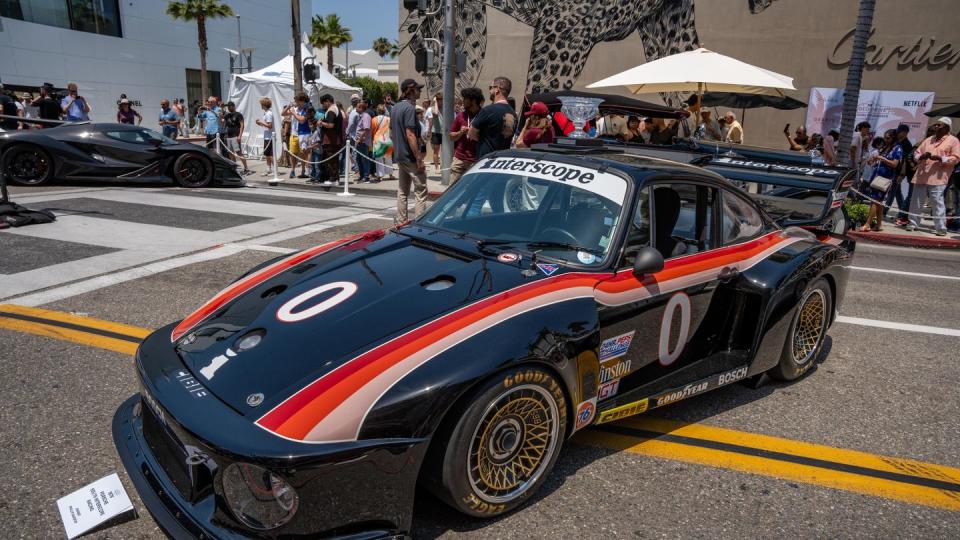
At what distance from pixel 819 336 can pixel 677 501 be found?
220cm

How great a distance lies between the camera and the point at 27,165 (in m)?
11.3

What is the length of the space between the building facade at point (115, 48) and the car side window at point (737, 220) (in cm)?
3482

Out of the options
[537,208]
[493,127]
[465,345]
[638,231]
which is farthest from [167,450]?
[493,127]

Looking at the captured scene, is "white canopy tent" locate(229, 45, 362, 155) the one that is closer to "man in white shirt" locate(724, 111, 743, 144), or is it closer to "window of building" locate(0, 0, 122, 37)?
"man in white shirt" locate(724, 111, 743, 144)

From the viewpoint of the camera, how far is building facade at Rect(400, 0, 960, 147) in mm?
17031

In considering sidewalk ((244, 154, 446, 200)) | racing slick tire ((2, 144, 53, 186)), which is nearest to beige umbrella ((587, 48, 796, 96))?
sidewalk ((244, 154, 446, 200))

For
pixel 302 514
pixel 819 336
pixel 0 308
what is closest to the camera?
pixel 302 514

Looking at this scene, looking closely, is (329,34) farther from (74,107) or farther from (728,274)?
(728,274)

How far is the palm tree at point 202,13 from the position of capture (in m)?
38.0

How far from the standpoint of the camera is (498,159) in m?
4.02

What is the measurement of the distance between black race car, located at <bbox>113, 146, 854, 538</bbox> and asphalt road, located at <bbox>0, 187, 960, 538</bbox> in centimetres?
26

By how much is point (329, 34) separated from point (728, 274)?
62396mm

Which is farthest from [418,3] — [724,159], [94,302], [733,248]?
[733,248]

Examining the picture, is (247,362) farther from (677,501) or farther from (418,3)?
(418,3)
